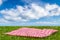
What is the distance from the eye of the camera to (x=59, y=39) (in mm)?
16156

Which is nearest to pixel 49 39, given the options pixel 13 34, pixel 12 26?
pixel 13 34

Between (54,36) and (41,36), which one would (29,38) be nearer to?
(41,36)

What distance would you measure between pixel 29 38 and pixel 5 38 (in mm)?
2273

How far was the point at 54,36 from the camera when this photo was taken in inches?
669

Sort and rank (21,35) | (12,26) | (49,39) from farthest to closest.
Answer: (12,26), (21,35), (49,39)

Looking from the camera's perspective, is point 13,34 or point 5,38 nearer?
point 5,38

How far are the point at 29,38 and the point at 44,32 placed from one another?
2.14m

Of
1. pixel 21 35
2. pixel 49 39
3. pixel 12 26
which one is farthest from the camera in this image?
pixel 12 26

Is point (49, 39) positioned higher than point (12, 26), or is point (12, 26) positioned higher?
point (12, 26)

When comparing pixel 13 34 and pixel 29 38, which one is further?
pixel 13 34

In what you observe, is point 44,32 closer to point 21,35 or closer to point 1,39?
point 21,35

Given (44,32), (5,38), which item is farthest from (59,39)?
(5,38)

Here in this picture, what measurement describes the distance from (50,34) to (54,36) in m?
0.56

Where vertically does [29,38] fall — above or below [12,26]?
below
